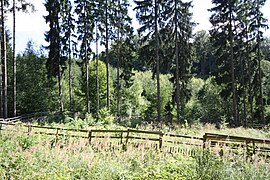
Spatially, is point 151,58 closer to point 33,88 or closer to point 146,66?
point 146,66

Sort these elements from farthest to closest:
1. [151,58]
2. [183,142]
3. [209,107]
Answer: [209,107] → [151,58] → [183,142]

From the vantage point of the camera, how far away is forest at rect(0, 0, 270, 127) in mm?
22703

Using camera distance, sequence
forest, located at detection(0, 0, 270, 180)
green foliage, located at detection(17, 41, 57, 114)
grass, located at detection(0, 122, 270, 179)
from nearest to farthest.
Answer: grass, located at detection(0, 122, 270, 179) < forest, located at detection(0, 0, 270, 180) < green foliage, located at detection(17, 41, 57, 114)

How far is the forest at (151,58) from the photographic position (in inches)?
894

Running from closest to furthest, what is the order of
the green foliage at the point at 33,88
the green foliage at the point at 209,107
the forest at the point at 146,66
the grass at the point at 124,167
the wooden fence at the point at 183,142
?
the grass at the point at 124,167
the wooden fence at the point at 183,142
the forest at the point at 146,66
the green foliage at the point at 33,88
the green foliage at the point at 209,107

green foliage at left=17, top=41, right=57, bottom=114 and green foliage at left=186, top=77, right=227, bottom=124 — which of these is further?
green foliage at left=186, top=77, right=227, bottom=124

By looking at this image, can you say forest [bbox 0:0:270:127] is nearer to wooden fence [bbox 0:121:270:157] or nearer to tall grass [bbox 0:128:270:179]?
wooden fence [bbox 0:121:270:157]

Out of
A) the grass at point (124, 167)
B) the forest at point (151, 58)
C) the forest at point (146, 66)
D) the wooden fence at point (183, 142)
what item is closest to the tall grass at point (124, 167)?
the grass at point (124, 167)

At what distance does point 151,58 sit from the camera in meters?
23.5

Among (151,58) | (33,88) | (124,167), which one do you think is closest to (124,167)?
(124,167)

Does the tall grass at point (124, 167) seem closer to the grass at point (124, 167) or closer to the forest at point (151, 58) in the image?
the grass at point (124, 167)

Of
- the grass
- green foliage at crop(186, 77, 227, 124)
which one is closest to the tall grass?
the grass

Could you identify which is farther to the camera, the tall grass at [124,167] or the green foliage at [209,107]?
the green foliage at [209,107]

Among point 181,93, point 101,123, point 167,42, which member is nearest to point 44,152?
point 101,123
